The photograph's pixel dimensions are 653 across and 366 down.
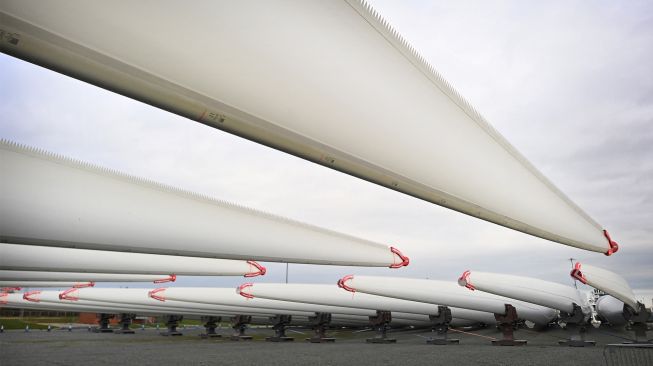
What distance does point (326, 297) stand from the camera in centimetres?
2138

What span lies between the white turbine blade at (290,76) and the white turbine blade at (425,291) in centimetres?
1397

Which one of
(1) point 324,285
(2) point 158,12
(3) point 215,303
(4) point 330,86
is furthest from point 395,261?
(3) point 215,303

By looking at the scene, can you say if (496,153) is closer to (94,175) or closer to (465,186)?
(465,186)

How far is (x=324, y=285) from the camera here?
22359 millimetres

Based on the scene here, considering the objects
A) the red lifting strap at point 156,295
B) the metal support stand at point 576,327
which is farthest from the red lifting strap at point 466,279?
the red lifting strap at point 156,295

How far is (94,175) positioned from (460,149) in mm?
4910

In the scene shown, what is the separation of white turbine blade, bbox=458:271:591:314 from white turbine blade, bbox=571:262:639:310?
2787 mm

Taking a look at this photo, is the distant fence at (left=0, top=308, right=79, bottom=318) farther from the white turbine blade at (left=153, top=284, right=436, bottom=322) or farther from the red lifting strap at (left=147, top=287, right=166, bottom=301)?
the white turbine blade at (left=153, top=284, right=436, bottom=322)

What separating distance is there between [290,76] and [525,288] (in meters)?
16.9

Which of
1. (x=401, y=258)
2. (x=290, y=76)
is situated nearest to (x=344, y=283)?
(x=401, y=258)

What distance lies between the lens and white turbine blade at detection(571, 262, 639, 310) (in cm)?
1340

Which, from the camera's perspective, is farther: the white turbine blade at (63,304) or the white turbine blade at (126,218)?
the white turbine blade at (63,304)

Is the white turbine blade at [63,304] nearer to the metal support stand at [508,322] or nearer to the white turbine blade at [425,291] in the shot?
the white turbine blade at [425,291]

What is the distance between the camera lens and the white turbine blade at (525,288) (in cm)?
1630
